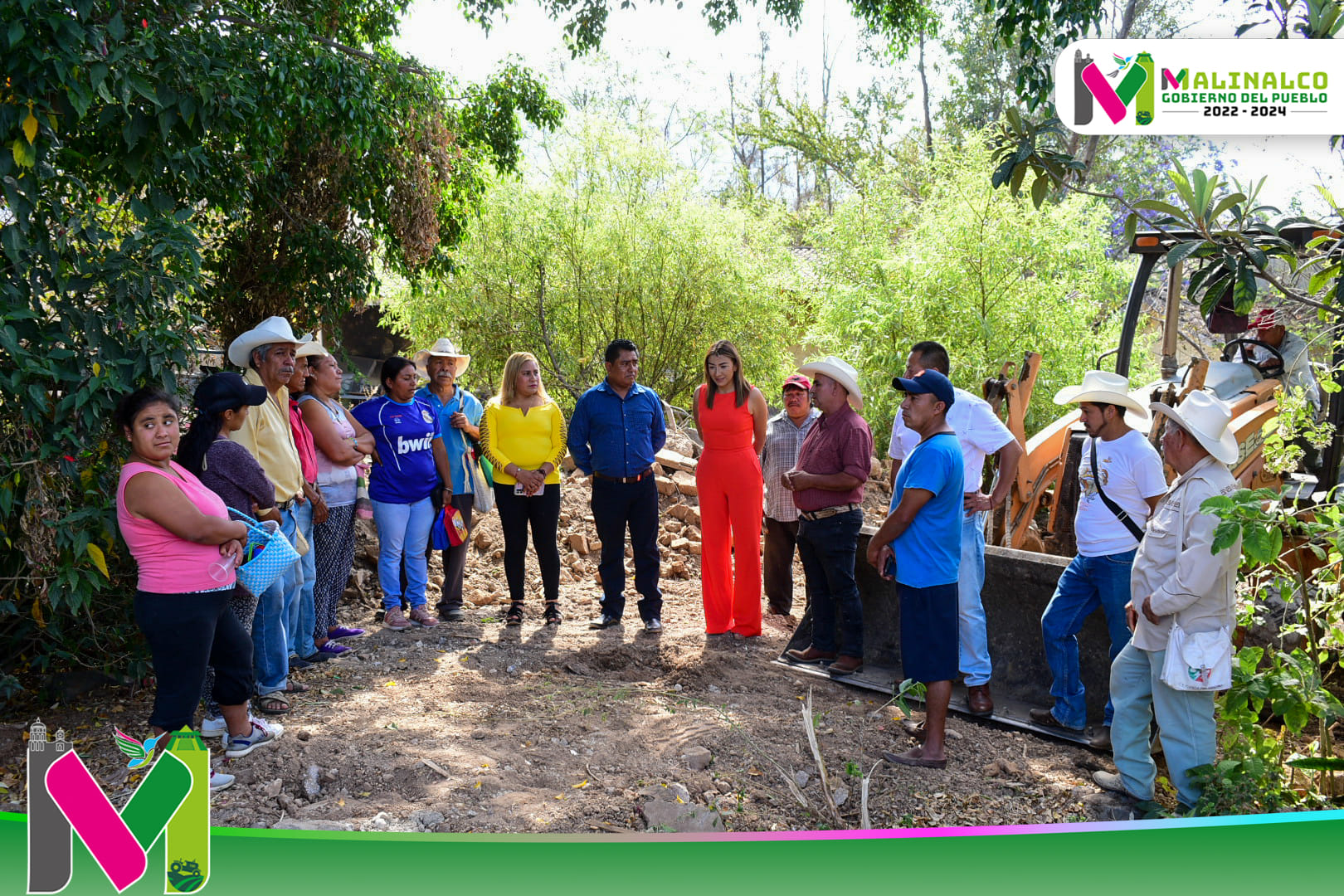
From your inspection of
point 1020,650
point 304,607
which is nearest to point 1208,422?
point 1020,650

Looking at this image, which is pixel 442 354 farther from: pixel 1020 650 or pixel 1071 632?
pixel 1071 632

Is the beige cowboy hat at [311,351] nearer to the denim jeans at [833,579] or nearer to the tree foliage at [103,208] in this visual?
the tree foliage at [103,208]

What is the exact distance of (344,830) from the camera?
3.57 metres

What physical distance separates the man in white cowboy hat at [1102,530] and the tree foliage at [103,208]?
4.14 meters

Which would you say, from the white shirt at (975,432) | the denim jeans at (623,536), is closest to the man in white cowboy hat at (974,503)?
the white shirt at (975,432)

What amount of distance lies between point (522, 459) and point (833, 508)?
7.07ft

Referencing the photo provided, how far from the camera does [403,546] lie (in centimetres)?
690

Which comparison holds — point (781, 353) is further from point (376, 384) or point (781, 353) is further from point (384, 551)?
point (384, 551)

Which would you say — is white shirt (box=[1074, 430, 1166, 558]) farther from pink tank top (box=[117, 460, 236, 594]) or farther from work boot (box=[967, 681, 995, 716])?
pink tank top (box=[117, 460, 236, 594])

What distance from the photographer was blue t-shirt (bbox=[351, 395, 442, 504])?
260 inches

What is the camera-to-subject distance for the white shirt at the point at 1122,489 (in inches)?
186

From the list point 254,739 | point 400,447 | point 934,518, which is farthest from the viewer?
point 400,447

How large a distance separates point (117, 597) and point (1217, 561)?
4.89m

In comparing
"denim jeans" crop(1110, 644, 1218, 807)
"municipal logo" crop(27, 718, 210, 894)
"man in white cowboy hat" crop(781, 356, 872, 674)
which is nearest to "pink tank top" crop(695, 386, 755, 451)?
"man in white cowboy hat" crop(781, 356, 872, 674)
